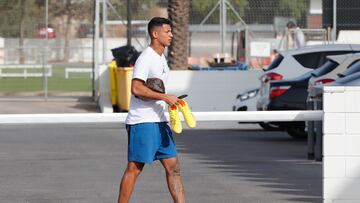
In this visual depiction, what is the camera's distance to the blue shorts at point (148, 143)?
10258mm

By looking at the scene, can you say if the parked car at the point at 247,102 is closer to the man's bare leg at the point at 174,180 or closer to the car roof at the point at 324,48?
the car roof at the point at 324,48

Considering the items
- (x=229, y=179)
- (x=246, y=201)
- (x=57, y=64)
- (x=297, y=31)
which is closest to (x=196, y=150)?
(x=229, y=179)

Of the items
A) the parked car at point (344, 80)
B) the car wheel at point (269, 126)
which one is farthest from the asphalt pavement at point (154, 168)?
the parked car at point (344, 80)

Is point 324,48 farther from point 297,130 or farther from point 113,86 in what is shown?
point 113,86

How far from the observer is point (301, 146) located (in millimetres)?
19453

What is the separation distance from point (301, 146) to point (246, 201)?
24.1 ft

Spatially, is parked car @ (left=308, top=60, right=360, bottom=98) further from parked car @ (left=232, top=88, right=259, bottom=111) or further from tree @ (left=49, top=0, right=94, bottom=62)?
tree @ (left=49, top=0, right=94, bottom=62)

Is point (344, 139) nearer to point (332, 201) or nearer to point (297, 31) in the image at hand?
point (332, 201)

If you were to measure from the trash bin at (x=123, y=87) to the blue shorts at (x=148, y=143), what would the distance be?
1710 cm

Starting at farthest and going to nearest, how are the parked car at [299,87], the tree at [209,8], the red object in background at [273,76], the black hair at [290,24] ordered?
the tree at [209,8] → the black hair at [290,24] → the red object in background at [273,76] → the parked car at [299,87]

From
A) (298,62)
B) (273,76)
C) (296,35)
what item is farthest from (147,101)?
(296,35)

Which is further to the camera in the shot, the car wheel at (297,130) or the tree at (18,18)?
the tree at (18,18)

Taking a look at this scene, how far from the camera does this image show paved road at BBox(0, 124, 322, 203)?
41.7 ft

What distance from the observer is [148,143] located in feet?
33.7
